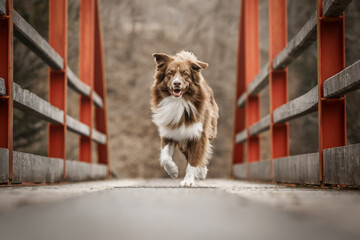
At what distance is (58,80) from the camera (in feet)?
19.2

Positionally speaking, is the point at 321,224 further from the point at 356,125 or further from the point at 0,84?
the point at 356,125

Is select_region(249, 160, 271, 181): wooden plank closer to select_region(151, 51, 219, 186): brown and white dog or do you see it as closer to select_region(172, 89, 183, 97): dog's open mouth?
select_region(151, 51, 219, 186): brown and white dog

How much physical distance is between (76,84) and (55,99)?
0.80m

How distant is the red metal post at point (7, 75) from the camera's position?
390 cm

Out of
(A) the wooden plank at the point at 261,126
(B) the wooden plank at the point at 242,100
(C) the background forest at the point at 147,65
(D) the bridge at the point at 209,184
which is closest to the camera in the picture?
(D) the bridge at the point at 209,184

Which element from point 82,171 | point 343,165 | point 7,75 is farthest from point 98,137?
point 343,165

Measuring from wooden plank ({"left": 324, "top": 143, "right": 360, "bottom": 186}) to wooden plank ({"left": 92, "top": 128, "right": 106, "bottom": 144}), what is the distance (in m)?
4.74

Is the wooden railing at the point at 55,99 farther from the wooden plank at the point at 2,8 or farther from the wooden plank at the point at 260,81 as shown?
the wooden plank at the point at 260,81

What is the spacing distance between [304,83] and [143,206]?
10.2m

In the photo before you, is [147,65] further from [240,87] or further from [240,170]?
[240,170]

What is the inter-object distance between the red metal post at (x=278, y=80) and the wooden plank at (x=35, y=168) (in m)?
2.43

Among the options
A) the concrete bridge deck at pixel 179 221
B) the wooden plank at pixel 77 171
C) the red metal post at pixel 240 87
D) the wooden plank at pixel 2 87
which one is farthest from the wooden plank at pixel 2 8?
the red metal post at pixel 240 87

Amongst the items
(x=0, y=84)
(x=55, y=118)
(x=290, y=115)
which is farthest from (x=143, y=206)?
(x=55, y=118)

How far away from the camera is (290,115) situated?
4.74 metres
